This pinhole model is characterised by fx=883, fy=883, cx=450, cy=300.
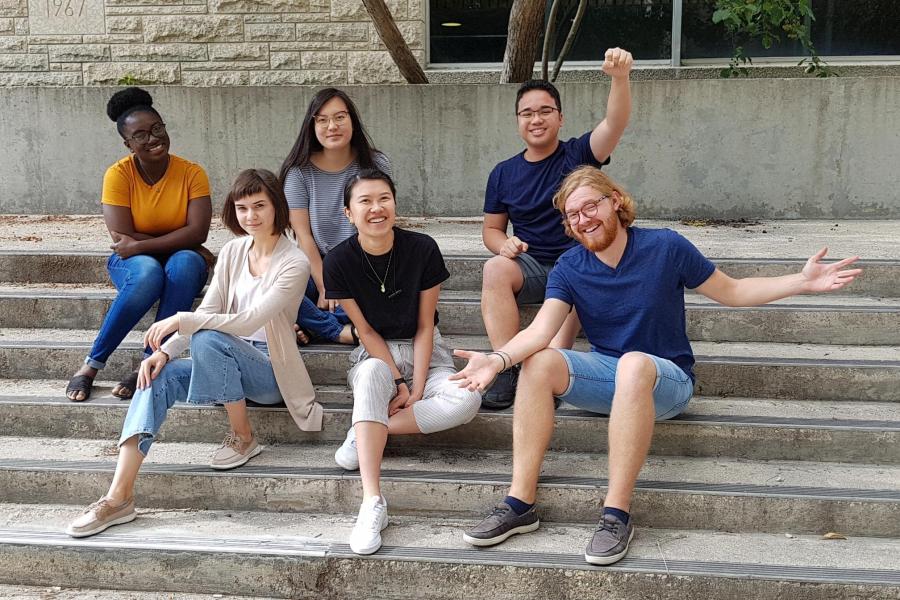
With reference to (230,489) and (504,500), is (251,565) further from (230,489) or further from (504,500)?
(504,500)

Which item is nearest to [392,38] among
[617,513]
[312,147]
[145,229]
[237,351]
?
[312,147]

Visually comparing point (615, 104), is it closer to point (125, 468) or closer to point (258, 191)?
point (258, 191)

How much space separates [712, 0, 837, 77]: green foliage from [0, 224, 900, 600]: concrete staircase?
3.39 m

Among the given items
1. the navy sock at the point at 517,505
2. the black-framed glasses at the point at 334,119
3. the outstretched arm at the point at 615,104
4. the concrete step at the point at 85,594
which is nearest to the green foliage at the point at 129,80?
the black-framed glasses at the point at 334,119

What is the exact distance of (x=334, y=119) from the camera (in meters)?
3.84

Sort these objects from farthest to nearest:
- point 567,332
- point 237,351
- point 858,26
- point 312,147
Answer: point 858,26 < point 312,147 < point 567,332 < point 237,351

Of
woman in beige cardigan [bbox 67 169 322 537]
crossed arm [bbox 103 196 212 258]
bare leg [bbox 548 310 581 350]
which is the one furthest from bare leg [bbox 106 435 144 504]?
bare leg [bbox 548 310 581 350]

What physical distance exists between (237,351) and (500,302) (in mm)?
1043

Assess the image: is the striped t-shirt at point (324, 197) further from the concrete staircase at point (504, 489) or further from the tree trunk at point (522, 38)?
the tree trunk at point (522, 38)

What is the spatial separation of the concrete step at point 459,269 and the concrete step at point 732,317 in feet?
0.32

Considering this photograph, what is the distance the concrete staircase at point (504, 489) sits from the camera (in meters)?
2.83

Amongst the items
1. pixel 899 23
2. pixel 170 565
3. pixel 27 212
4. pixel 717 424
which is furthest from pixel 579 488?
pixel 899 23

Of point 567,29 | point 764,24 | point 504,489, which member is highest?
point 567,29

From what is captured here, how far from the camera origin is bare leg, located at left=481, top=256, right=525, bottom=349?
352 centimetres
